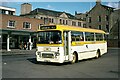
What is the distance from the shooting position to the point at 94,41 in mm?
22188

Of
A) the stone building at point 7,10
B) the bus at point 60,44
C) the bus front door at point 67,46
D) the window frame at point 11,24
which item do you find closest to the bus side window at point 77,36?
the bus at point 60,44

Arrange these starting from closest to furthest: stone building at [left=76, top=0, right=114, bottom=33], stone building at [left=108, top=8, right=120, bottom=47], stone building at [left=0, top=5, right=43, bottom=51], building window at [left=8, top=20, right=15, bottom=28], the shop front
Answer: the shop front, stone building at [left=0, top=5, right=43, bottom=51], building window at [left=8, top=20, right=15, bottom=28], stone building at [left=108, top=8, right=120, bottom=47], stone building at [left=76, top=0, right=114, bottom=33]

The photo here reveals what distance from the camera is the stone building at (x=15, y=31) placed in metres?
41.7

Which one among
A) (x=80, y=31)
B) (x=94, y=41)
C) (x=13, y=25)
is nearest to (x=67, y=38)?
(x=80, y=31)

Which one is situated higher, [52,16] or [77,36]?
[52,16]

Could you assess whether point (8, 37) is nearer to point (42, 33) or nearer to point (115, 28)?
point (42, 33)

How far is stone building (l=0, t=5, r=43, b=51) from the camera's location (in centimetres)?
4172

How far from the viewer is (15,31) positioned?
42406 millimetres

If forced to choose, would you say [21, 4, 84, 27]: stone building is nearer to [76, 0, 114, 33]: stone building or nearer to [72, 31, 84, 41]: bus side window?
[76, 0, 114, 33]: stone building

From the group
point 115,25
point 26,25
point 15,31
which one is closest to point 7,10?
point 26,25

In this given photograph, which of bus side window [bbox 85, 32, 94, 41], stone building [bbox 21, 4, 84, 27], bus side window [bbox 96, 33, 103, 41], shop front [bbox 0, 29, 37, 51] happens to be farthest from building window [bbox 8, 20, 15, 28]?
bus side window [bbox 85, 32, 94, 41]

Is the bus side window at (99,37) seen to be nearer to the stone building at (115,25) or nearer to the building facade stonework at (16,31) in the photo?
the building facade stonework at (16,31)

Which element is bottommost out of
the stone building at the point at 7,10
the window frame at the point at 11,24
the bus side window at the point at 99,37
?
the bus side window at the point at 99,37

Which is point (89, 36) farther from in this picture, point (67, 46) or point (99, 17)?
point (99, 17)
